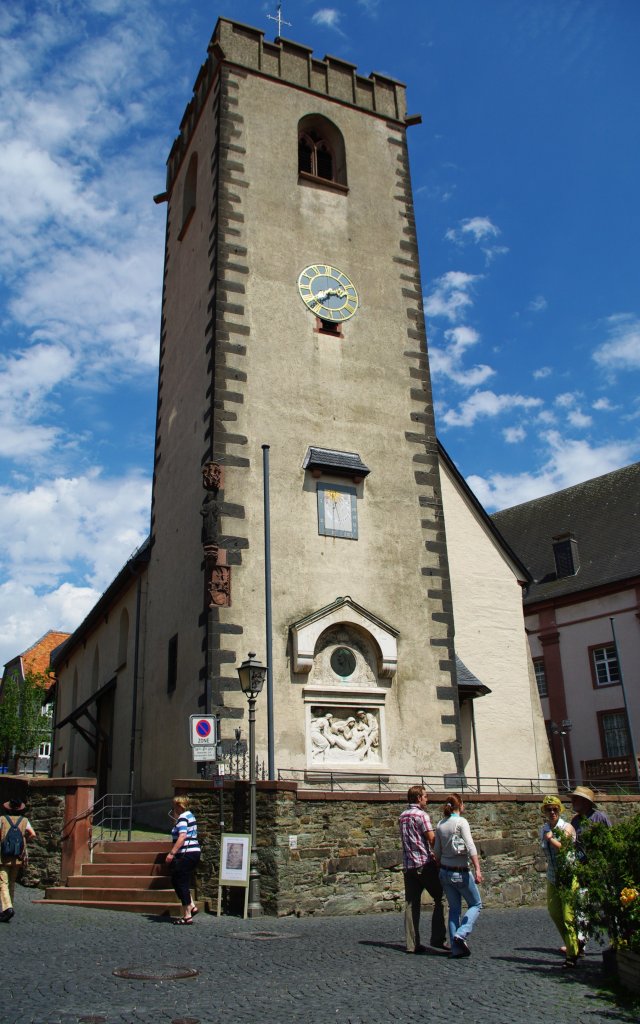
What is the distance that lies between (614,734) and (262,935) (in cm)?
2404

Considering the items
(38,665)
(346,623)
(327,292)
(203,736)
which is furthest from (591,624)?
(38,665)

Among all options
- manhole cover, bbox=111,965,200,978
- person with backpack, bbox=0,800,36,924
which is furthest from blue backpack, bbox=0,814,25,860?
manhole cover, bbox=111,965,200,978

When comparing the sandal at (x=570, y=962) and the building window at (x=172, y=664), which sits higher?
Result: the building window at (x=172, y=664)

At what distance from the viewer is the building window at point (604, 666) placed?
106 feet

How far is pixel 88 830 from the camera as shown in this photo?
13.8 meters

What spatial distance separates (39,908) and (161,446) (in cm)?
1155

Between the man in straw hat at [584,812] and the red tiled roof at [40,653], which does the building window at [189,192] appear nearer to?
the man in straw hat at [584,812]

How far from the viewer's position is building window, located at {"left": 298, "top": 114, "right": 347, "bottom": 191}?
21344 millimetres

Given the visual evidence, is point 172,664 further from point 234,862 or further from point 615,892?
point 615,892

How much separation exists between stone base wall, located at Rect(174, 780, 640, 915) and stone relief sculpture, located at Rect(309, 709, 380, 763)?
2585 millimetres

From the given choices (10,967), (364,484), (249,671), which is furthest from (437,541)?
(10,967)

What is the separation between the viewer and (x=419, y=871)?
9219 mm

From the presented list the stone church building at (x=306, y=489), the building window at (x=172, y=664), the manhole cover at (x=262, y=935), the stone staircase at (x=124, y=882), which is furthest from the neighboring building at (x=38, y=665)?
the manhole cover at (x=262, y=935)

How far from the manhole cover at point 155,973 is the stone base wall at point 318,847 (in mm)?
3712
